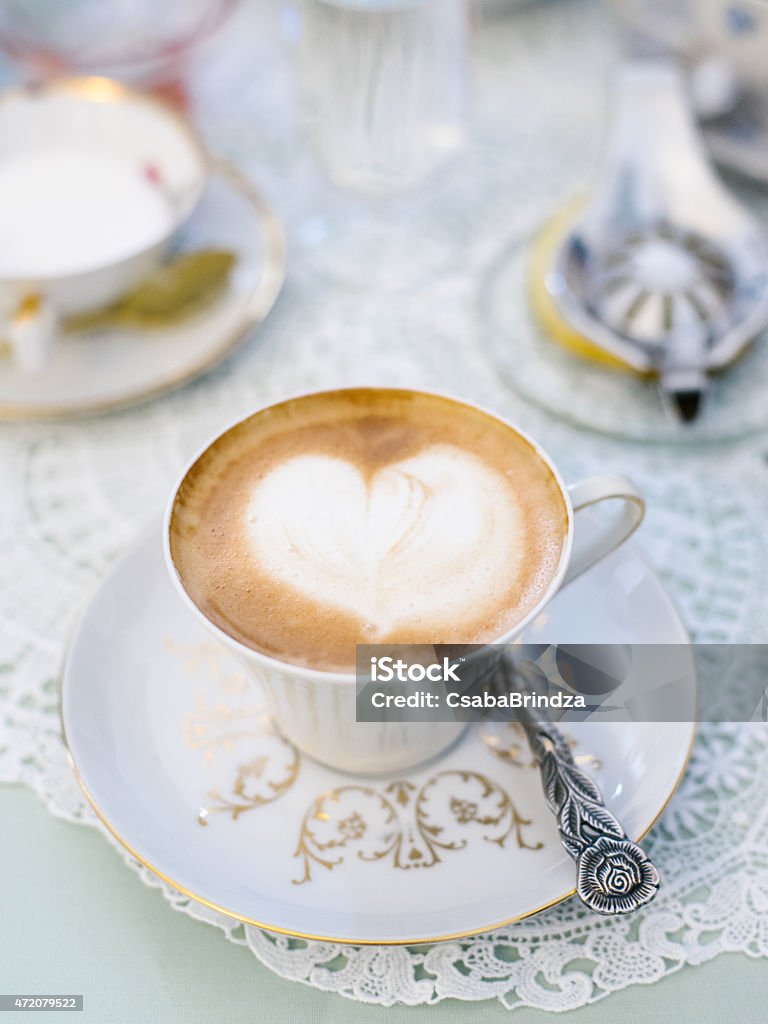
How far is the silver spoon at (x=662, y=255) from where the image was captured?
35.7 inches

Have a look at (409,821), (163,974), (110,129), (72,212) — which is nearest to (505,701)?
(409,821)

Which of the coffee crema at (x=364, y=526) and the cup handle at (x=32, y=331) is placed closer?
the coffee crema at (x=364, y=526)

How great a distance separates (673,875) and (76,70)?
44.7 inches

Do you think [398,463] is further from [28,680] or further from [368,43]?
[368,43]

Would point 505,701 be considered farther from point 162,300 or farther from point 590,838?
point 162,300

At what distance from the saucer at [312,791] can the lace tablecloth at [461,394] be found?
0.04 meters

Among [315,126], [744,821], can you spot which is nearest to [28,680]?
[744,821]

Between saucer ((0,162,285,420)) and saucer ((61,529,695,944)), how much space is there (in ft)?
0.77

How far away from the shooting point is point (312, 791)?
0.64 metres

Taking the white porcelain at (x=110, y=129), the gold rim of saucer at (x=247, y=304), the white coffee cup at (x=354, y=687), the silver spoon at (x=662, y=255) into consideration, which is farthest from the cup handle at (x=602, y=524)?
the white porcelain at (x=110, y=129)

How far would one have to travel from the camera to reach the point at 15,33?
4.06ft

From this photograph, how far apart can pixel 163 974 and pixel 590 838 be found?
27 centimetres

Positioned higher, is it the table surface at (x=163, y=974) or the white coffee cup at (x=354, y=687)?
the white coffee cup at (x=354, y=687)

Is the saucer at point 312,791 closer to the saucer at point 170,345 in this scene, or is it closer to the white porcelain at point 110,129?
the saucer at point 170,345
